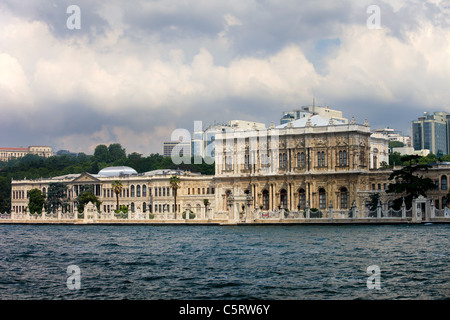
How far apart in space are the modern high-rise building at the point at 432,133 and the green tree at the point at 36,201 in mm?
95580

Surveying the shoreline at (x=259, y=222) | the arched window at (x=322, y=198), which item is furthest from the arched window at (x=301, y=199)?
the shoreline at (x=259, y=222)

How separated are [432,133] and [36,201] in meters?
99.8

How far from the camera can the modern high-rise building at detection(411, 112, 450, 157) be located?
164 meters

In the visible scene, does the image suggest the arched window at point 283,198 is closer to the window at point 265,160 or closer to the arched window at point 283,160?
the arched window at point 283,160

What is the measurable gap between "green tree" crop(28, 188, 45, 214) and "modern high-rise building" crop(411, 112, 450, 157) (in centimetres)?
9558

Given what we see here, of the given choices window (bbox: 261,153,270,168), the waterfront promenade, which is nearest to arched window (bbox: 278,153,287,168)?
window (bbox: 261,153,270,168)

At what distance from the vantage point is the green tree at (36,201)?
9556cm

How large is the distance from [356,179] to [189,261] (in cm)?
4275

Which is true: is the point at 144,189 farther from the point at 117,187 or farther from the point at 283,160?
the point at 283,160

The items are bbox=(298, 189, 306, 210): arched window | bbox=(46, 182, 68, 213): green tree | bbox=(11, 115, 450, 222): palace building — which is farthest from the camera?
bbox=(46, 182, 68, 213): green tree

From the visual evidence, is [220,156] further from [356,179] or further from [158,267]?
[158,267]

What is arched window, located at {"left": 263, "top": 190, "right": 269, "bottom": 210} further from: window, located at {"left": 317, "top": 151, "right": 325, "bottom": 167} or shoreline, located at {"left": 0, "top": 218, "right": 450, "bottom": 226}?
shoreline, located at {"left": 0, "top": 218, "right": 450, "bottom": 226}

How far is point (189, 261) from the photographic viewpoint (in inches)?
1335
